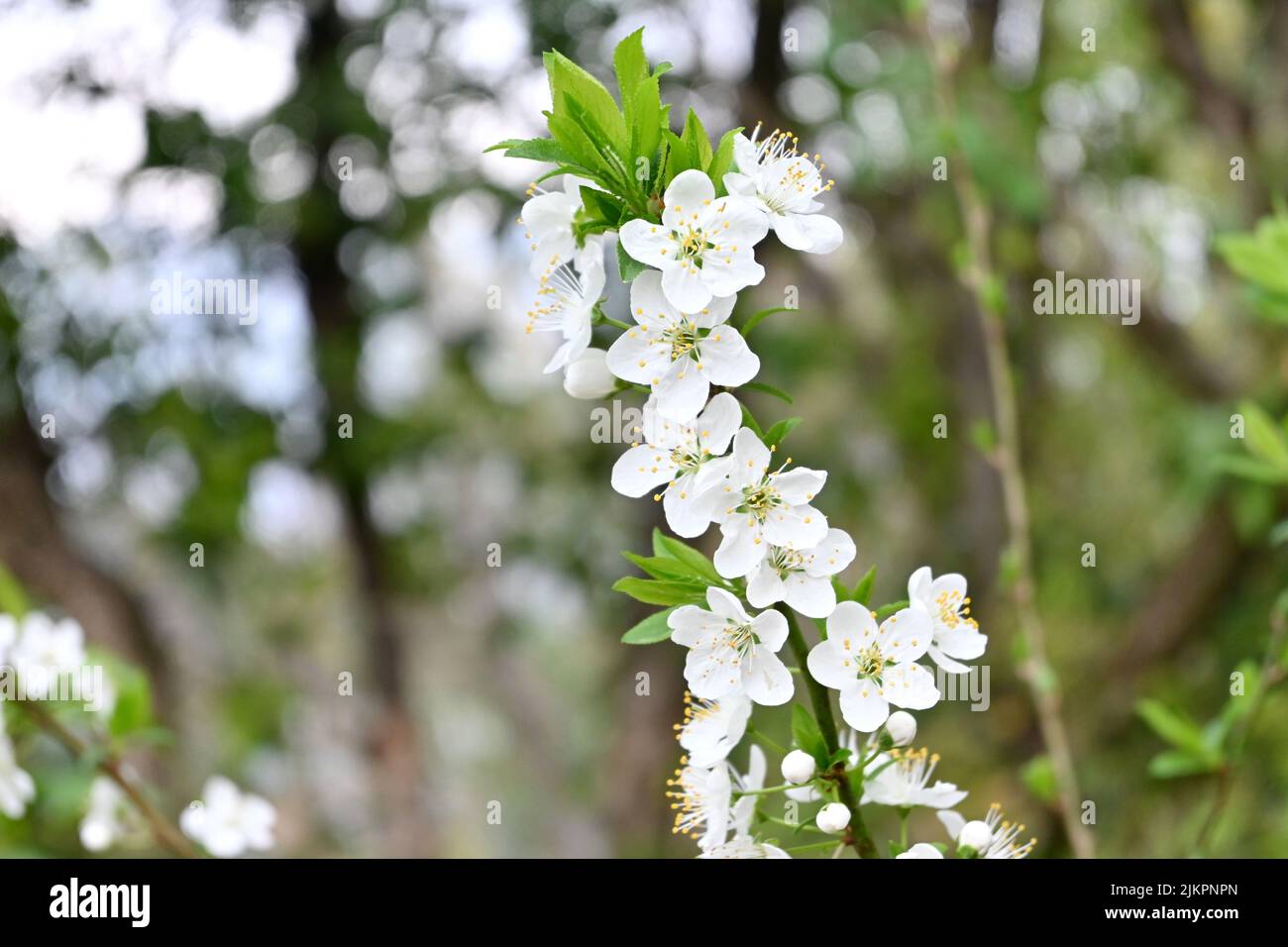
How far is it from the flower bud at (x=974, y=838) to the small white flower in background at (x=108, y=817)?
95 centimetres

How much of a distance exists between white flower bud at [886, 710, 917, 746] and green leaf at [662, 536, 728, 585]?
15 centimetres

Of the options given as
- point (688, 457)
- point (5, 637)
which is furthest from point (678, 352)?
point (5, 637)

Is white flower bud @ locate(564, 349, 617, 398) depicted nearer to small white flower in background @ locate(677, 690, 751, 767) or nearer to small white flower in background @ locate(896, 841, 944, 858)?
small white flower in background @ locate(677, 690, 751, 767)

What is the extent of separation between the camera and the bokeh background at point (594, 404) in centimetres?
→ 290

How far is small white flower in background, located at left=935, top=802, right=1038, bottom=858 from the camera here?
0.78 meters

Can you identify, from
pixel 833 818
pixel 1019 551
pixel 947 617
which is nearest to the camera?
pixel 833 818

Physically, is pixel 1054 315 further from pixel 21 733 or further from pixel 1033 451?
pixel 21 733

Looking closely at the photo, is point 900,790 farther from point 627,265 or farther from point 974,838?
point 627,265

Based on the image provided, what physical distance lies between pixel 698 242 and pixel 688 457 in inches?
5.4

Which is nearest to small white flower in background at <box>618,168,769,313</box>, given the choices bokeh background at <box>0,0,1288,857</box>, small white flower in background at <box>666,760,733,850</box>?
small white flower in background at <box>666,760,733,850</box>

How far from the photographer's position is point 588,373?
0.77m

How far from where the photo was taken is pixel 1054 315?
380cm

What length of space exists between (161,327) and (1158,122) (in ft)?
10.9

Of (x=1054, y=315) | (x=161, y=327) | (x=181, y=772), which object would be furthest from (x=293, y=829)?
(x=1054, y=315)
